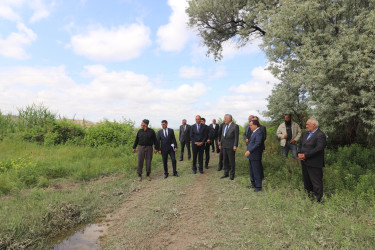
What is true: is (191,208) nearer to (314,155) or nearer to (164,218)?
(164,218)

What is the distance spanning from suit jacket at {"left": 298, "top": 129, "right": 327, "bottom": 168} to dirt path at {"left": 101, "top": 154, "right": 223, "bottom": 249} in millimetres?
2632

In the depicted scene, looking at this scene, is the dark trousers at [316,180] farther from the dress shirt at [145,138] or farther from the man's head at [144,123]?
the man's head at [144,123]

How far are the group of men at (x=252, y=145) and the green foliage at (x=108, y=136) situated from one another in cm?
596

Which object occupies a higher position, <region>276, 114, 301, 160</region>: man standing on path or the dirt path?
<region>276, 114, 301, 160</region>: man standing on path

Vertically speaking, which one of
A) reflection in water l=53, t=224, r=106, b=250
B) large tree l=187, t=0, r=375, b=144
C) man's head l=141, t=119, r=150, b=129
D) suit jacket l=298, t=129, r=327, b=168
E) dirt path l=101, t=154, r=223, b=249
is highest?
large tree l=187, t=0, r=375, b=144

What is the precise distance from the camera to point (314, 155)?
5.27 meters

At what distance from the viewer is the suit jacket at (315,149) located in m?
5.14

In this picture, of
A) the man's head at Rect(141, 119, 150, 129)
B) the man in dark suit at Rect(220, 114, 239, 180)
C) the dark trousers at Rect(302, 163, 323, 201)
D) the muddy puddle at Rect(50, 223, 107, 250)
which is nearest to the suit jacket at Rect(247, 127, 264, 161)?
the man in dark suit at Rect(220, 114, 239, 180)

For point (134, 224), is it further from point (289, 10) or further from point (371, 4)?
point (371, 4)

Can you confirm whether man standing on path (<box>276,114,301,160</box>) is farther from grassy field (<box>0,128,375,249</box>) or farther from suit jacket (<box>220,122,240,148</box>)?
suit jacket (<box>220,122,240,148</box>)

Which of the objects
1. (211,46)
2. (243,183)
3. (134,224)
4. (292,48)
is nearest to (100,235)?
(134,224)

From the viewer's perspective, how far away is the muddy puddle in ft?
13.9

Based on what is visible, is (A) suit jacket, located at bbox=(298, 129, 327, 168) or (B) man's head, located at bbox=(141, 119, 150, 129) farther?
(B) man's head, located at bbox=(141, 119, 150, 129)

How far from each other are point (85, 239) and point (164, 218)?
1664 millimetres
